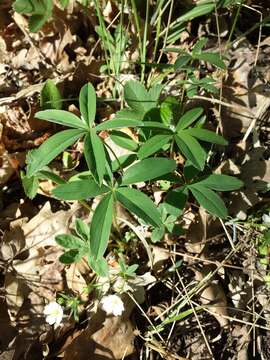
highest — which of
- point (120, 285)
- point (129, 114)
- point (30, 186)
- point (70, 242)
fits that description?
point (129, 114)

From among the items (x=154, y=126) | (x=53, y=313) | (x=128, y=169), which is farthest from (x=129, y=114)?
(x=53, y=313)

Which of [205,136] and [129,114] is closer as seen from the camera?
[205,136]

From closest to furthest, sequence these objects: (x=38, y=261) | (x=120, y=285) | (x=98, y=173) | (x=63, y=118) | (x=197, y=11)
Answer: (x=98, y=173), (x=63, y=118), (x=120, y=285), (x=38, y=261), (x=197, y=11)

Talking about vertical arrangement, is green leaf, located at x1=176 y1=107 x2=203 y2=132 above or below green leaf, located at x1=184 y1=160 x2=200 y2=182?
above

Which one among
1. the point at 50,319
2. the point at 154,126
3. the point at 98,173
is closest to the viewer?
the point at 98,173

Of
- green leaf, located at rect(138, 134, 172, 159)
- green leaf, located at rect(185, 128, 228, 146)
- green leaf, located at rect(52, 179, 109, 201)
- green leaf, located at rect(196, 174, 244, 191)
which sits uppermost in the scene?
green leaf, located at rect(138, 134, 172, 159)

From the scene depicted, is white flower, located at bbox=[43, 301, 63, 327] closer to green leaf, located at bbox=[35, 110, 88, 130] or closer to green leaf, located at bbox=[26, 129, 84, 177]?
green leaf, located at bbox=[26, 129, 84, 177]

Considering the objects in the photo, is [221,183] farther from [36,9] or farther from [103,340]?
[36,9]

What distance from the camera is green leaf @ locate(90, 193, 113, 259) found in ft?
4.55

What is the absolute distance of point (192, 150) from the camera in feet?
5.02

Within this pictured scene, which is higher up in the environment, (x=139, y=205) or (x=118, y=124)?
(x=118, y=124)

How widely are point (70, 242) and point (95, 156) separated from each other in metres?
0.47

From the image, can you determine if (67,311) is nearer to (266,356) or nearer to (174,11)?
(266,356)

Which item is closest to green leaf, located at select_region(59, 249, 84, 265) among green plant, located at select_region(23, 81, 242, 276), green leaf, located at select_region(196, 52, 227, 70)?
green plant, located at select_region(23, 81, 242, 276)
